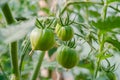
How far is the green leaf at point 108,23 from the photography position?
0.68 m

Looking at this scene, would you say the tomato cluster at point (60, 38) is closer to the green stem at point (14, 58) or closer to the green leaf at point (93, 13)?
the green stem at point (14, 58)

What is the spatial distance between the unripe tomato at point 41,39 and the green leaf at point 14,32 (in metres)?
0.19

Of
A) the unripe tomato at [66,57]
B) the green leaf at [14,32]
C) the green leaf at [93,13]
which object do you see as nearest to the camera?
the green leaf at [14,32]

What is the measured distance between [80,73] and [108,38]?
59 cm

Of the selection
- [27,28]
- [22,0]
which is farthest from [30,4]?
[27,28]

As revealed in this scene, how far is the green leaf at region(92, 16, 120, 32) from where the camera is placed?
26.7 inches

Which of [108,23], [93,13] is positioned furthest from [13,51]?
[93,13]

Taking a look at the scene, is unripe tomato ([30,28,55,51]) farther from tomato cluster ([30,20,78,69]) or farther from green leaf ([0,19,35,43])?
green leaf ([0,19,35,43])

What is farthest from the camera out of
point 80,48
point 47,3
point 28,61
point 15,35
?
point 47,3

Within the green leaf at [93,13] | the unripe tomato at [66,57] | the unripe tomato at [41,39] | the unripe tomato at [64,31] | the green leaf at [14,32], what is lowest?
the green leaf at [93,13]

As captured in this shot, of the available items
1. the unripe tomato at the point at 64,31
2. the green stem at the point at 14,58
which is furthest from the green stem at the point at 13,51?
the unripe tomato at the point at 64,31

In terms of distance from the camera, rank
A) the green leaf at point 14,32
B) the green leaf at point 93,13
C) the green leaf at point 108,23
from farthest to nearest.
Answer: the green leaf at point 93,13
the green leaf at point 108,23
the green leaf at point 14,32

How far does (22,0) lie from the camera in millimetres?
1906

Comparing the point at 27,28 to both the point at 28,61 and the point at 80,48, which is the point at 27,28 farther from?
the point at 28,61
